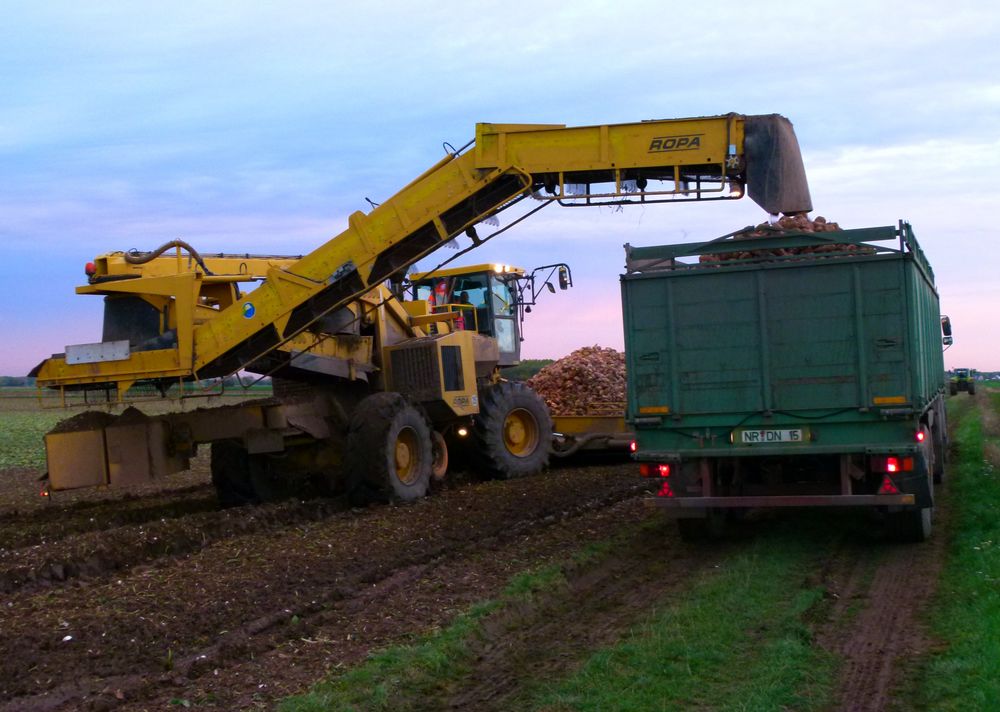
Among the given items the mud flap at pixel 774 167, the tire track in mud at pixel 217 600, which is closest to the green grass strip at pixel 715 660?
the tire track in mud at pixel 217 600

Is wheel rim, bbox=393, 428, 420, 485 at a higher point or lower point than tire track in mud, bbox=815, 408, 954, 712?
higher

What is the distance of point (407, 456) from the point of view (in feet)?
43.4

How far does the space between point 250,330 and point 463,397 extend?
136 inches

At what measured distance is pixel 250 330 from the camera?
1184cm

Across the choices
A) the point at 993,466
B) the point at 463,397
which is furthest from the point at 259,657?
the point at 993,466

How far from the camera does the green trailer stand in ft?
29.0

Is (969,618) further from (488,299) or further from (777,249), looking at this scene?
(488,299)

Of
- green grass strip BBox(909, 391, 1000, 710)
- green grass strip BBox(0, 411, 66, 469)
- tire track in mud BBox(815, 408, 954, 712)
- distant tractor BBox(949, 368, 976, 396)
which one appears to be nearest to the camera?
green grass strip BBox(909, 391, 1000, 710)

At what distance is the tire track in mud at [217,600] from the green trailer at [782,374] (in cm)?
201

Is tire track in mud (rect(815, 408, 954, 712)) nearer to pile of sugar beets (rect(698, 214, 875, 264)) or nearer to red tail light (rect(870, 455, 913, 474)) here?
red tail light (rect(870, 455, 913, 474))

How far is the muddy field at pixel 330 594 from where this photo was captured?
19.9 ft

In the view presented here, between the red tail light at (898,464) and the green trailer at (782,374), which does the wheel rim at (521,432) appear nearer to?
the green trailer at (782,374)

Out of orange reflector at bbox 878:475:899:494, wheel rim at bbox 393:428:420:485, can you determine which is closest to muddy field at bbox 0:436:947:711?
orange reflector at bbox 878:475:899:494

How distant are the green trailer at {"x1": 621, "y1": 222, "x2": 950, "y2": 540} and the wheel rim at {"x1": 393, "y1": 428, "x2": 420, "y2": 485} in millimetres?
4269
